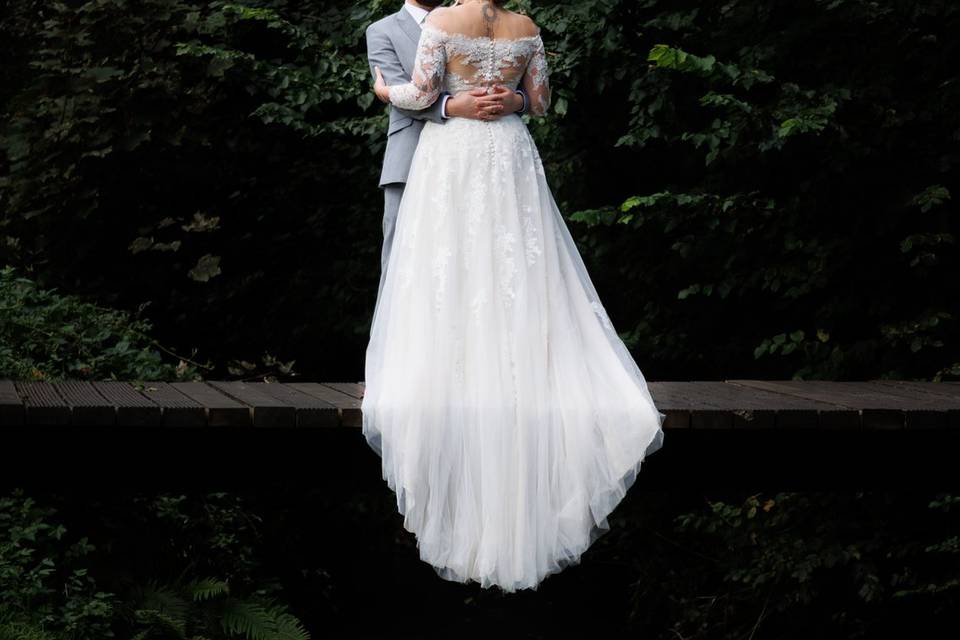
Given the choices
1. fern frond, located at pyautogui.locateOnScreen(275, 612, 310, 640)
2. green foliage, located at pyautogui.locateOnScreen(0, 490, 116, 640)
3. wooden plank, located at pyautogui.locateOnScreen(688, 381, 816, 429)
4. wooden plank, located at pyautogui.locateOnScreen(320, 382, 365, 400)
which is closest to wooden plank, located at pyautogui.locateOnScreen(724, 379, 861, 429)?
wooden plank, located at pyautogui.locateOnScreen(688, 381, 816, 429)

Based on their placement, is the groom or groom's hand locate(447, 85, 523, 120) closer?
groom's hand locate(447, 85, 523, 120)

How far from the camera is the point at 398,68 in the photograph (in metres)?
4.75

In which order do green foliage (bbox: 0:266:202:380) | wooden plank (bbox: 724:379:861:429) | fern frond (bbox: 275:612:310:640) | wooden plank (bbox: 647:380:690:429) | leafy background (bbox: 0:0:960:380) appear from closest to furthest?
wooden plank (bbox: 647:380:690:429) → wooden plank (bbox: 724:379:861:429) → fern frond (bbox: 275:612:310:640) → green foliage (bbox: 0:266:202:380) → leafy background (bbox: 0:0:960:380)

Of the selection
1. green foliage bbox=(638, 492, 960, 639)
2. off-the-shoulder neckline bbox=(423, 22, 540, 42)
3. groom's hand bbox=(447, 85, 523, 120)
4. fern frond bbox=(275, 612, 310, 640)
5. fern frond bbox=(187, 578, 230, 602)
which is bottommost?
green foliage bbox=(638, 492, 960, 639)

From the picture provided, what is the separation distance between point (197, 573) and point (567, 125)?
11.7 ft

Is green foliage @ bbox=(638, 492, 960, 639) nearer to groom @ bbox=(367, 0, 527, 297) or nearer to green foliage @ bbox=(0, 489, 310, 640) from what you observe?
green foliage @ bbox=(0, 489, 310, 640)

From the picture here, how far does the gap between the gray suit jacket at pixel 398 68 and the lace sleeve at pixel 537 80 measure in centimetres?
41

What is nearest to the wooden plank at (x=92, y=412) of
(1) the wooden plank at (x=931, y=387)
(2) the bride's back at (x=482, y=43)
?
(2) the bride's back at (x=482, y=43)

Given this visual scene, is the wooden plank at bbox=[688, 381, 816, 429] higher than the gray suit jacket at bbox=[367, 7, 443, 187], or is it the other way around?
the gray suit jacket at bbox=[367, 7, 443, 187]

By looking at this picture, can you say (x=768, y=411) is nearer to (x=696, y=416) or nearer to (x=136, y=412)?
(x=696, y=416)

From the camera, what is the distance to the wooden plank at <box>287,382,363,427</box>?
4164 millimetres

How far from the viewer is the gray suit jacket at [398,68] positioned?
15.4ft

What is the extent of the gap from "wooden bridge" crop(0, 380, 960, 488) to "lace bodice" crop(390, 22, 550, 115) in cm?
108

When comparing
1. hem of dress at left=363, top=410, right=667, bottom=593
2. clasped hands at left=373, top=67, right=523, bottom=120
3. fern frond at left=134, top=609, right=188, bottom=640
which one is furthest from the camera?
fern frond at left=134, top=609, right=188, bottom=640
